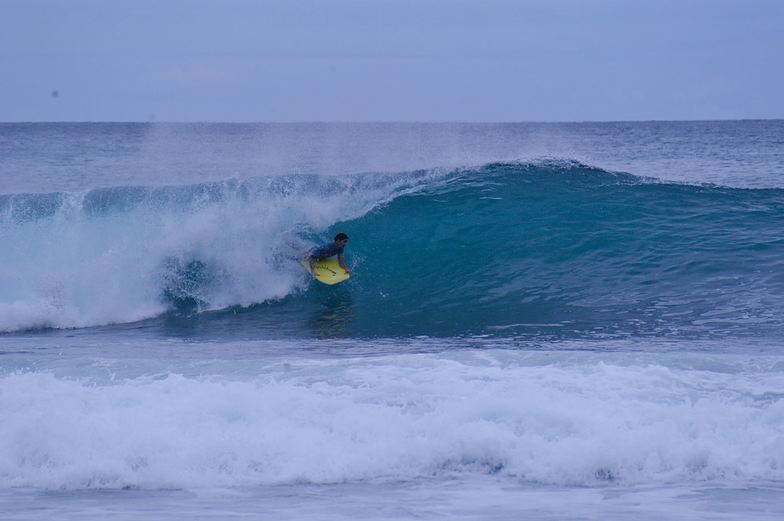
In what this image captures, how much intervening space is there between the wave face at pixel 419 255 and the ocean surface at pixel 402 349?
0.05 meters

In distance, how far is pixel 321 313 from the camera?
12.7m

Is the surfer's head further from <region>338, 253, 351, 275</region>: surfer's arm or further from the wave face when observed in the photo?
the wave face

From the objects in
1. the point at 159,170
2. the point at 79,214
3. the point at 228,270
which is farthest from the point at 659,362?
the point at 159,170

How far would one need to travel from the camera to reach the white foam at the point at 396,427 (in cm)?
663

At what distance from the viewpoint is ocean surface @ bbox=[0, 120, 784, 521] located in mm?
6488

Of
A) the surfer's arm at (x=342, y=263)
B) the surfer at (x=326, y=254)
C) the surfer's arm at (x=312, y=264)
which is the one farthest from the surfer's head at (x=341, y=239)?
the surfer's arm at (x=312, y=264)

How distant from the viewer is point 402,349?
1028 centimetres

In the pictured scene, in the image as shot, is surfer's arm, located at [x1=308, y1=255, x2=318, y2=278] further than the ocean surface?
Yes

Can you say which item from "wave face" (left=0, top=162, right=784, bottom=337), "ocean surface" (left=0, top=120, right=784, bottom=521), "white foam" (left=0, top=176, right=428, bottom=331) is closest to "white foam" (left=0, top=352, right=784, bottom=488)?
"ocean surface" (left=0, top=120, right=784, bottom=521)

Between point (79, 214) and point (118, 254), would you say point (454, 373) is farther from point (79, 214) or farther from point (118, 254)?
point (79, 214)

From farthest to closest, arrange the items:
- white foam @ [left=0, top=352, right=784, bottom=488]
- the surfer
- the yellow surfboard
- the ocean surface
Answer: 1. the yellow surfboard
2. the surfer
3. white foam @ [left=0, top=352, right=784, bottom=488]
4. the ocean surface

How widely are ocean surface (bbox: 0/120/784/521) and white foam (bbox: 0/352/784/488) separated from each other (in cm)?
2

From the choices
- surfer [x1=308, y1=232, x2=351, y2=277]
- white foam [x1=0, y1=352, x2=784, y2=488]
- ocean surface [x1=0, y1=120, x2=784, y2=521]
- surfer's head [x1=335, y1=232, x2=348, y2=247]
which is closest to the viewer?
ocean surface [x1=0, y1=120, x2=784, y2=521]

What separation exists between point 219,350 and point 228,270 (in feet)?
12.4
